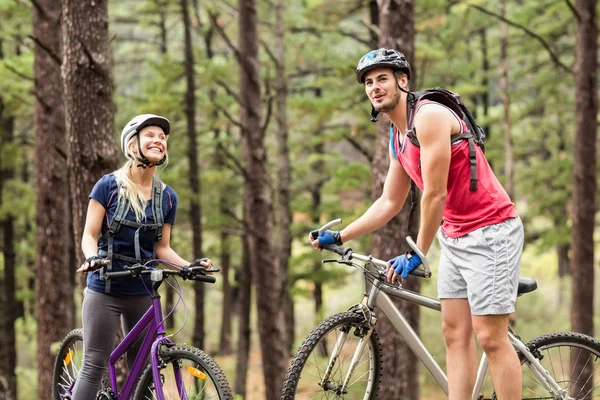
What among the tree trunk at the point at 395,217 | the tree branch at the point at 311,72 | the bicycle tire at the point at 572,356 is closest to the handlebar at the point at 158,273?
the bicycle tire at the point at 572,356

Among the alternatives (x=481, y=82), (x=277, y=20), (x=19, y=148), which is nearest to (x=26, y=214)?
(x=19, y=148)

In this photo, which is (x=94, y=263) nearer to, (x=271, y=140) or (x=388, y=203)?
(x=388, y=203)

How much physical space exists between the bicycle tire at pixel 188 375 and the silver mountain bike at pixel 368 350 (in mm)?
366

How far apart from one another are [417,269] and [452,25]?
45.8 feet

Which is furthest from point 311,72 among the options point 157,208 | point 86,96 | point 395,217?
point 157,208

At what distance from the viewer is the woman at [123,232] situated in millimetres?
4043

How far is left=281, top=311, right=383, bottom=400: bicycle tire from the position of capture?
3621 mm

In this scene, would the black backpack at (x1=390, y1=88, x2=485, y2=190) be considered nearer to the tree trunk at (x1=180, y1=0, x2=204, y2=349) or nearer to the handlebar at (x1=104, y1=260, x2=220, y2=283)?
→ the handlebar at (x1=104, y1=260, x2=220, y2=283)

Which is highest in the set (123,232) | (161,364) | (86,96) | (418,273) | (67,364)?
(86,96)

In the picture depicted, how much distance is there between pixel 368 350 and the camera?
13.0ft

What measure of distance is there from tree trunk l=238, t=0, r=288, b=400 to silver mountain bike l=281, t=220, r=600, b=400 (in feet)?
19.0

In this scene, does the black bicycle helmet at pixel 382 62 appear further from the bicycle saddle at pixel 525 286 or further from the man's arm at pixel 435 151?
the bicycle saddle at pixel 525 286

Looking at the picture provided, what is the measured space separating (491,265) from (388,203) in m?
0.78

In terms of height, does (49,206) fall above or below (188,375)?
above
